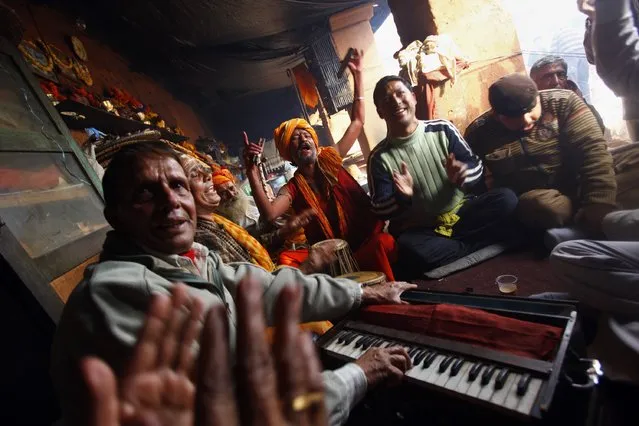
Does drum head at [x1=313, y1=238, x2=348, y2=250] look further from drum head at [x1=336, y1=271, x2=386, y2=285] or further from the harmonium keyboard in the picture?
the harmonium keyboard

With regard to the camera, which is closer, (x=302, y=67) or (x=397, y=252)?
(x=397, y=252)

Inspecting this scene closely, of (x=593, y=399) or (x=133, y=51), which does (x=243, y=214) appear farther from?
(x=133, y=51)

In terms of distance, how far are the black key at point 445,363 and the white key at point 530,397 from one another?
0.91 feet

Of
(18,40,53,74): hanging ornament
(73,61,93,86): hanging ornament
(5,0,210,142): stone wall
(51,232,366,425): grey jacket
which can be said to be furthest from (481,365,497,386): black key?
(73,61,93,86): hanging ornament

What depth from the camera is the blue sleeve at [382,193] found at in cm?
310

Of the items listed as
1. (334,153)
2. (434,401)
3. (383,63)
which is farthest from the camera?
(383,63)

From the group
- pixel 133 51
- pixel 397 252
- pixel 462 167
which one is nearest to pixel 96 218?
pixel 397 252

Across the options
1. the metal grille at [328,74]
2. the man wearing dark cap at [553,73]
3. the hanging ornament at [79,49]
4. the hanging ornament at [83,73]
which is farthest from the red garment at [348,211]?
the metal grille at [328,74]

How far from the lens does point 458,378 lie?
1149 millimetres

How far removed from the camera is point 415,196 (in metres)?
3.21

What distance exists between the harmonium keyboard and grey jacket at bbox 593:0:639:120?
7.30ft

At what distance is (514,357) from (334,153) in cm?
308

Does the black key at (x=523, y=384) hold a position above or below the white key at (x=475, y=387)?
above

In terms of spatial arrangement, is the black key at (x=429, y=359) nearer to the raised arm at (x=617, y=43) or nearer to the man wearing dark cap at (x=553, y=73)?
the raised arm at (x=617, y=43)
